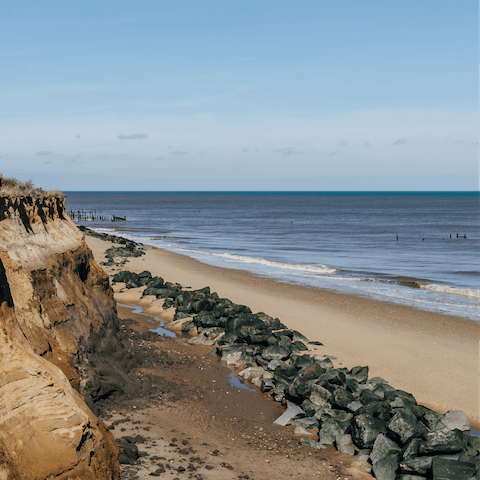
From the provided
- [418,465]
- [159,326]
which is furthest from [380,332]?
[418,465]

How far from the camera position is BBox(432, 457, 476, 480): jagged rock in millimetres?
8812

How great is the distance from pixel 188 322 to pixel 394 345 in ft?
26.9

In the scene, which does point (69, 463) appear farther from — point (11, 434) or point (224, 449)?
point (224, 449)

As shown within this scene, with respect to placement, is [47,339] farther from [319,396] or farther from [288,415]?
[319,396]

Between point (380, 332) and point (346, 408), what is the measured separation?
811cm

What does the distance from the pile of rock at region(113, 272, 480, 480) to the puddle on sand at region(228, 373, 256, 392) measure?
30 cm

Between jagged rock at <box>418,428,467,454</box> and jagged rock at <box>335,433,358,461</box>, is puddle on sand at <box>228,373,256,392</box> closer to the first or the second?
jagged rock at <box>335,433,358,461</box>

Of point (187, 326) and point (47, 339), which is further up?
point (47, 339)

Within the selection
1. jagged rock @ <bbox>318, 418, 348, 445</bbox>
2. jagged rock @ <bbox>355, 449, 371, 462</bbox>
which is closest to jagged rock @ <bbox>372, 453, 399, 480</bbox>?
jagged rock @ <bbox>355, 449, 371, 462</bbox>

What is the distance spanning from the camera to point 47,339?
29.5ft

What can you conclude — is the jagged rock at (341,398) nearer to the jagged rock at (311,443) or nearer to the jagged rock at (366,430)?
the jagged rock at (366,430)

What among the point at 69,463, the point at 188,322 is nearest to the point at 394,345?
the point at 188,322

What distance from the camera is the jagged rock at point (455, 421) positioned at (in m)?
11.2

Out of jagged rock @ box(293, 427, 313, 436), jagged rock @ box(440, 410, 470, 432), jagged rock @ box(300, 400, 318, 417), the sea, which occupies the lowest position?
jagged rock @ box(293, 427, 313, 436)
